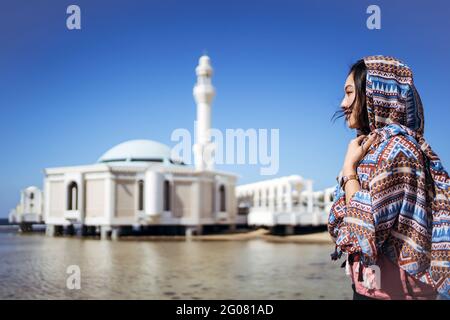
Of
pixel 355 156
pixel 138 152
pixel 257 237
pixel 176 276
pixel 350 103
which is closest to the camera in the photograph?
pixel 355 156

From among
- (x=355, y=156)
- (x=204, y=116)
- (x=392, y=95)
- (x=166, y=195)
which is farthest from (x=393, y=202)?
(x=204, y=116)

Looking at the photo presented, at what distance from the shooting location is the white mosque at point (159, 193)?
96.0 feet

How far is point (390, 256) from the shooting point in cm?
198

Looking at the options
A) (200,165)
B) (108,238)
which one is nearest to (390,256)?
(108,238)

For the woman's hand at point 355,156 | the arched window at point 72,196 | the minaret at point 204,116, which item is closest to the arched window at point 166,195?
the minaret at point 204,116

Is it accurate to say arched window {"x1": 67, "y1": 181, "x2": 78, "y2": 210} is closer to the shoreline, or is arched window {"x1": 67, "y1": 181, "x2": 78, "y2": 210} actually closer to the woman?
the shoreline

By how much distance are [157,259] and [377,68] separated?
15.7 metres

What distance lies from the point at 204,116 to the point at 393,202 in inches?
1228

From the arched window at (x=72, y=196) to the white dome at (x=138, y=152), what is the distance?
389cm

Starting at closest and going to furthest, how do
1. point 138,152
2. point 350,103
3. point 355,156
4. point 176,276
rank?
point 355,156 → point 350,103 → point 176,276 → point 138,152

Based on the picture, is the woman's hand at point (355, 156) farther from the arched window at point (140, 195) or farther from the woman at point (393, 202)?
the arched window at point (140, 195)

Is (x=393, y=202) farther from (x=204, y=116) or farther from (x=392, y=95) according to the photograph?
(x=204, y=116)

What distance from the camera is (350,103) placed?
→ 7.10 ft

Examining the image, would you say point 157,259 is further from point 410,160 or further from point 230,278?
point 410,160
